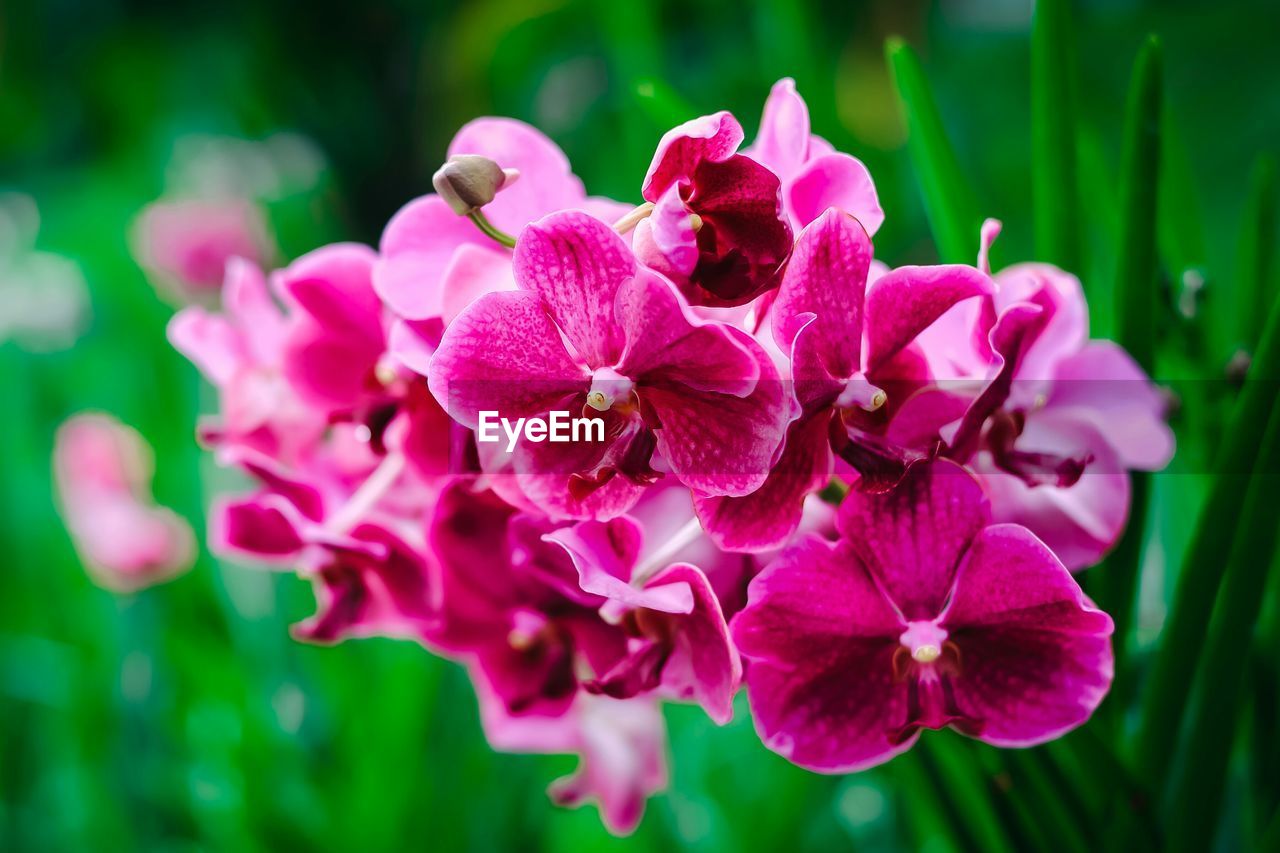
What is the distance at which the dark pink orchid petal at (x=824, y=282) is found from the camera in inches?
7.3

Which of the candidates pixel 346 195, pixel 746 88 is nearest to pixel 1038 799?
pixel 746 88

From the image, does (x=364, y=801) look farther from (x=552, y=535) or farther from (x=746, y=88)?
(x=746, y=88)

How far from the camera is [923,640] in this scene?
0.21 m

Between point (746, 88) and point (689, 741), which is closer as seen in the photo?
point (689, 741)

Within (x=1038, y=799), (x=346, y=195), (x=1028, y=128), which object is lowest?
(x=346, y=195)

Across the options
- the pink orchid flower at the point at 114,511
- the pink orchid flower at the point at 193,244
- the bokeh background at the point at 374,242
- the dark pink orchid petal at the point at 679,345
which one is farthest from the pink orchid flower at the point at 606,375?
the pink orchid flower at the point at 193,244

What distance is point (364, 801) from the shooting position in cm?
54

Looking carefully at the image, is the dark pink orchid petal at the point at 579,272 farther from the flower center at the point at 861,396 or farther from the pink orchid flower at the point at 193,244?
the pink orchid flower at the point at 193,244

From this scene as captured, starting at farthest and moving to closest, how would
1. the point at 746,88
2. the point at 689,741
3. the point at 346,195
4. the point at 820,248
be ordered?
the point at 346,195
the point at 746,88
the point at 689,741
the point at 820,248

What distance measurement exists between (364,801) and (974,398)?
0.45 m

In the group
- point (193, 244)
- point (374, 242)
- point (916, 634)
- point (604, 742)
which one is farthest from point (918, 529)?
point (374, 242)

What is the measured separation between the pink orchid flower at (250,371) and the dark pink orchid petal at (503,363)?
0.08 metres

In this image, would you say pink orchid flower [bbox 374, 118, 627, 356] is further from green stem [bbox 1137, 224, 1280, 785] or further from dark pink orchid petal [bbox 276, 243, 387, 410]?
green stem [bbox 1137, 224, 1280, 785]

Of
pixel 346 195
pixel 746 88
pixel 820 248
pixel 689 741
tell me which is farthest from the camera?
pixel 346 195
